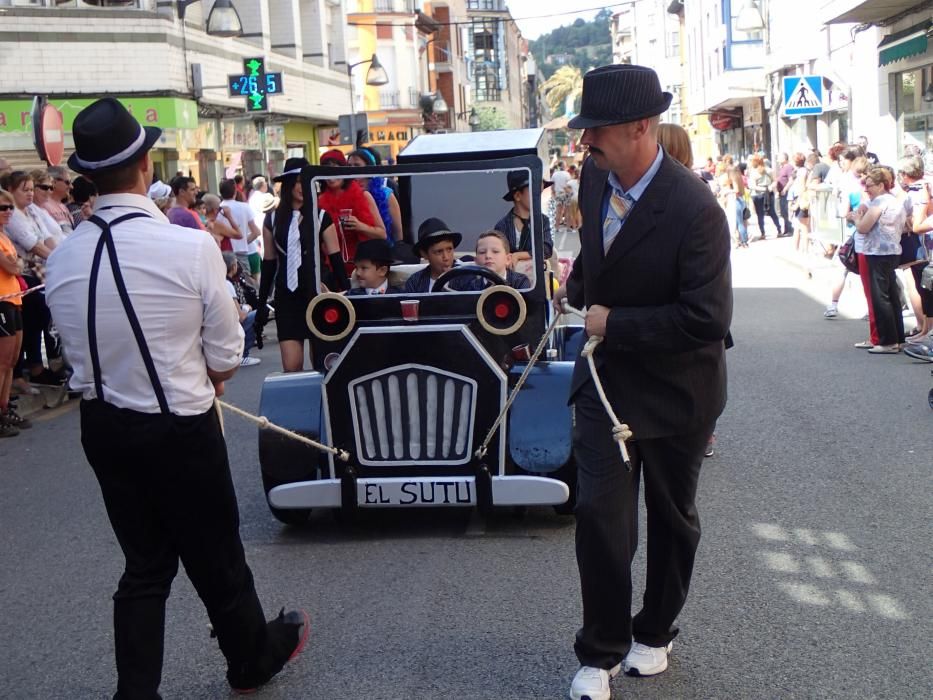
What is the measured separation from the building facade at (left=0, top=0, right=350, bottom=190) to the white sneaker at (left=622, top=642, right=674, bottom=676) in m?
20.1

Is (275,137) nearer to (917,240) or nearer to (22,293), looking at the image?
(22,293)

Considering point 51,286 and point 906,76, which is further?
point 906,76

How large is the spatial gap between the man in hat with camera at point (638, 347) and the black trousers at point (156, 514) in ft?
3.78

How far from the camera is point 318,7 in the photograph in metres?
38.7

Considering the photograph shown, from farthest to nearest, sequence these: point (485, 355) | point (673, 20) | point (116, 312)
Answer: point (673, 20) → point (485, 355) → point (116, 312)

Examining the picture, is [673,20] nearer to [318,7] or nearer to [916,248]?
[318,7]

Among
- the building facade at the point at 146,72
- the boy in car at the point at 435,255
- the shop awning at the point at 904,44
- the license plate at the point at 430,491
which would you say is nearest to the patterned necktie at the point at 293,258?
the boy in car at the point at 435,255

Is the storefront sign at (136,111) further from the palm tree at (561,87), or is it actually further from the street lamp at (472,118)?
the palm tree at (561,87)

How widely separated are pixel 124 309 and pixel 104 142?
0.50m

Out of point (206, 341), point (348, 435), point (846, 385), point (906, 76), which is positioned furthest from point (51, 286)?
point (906, 76)

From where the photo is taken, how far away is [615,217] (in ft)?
13.0

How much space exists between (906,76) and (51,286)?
22.3 metres

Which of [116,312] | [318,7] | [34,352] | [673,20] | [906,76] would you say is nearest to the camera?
[116,312]

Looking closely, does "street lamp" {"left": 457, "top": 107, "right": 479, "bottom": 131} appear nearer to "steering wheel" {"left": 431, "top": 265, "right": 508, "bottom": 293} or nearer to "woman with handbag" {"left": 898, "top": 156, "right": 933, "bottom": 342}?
"woman with handbag" {"left": 898, "top": 156, "right": 933, "bottom": 342}
